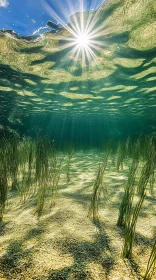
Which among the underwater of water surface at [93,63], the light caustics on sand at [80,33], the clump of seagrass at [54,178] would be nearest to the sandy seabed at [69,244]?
the clump of seagrass at [54,178]

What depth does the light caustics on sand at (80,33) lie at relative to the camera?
768 cm

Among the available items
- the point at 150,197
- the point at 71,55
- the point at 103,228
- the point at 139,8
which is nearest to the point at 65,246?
the point at 103,228

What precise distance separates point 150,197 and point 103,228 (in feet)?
6.08

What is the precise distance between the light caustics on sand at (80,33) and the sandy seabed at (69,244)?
769 cm

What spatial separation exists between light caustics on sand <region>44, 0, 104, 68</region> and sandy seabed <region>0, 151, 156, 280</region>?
769cm

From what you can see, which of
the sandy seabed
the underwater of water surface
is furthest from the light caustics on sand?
the sandy seabed

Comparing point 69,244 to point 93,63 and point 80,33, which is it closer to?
point 80,33

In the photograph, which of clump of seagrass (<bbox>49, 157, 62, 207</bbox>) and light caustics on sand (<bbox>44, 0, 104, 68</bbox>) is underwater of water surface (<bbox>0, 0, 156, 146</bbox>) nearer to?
light caustics on sand (<bbox>44, 0, 104, 68</bbox>)

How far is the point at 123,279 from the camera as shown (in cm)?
171

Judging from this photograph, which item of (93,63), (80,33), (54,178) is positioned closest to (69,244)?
(54,178)

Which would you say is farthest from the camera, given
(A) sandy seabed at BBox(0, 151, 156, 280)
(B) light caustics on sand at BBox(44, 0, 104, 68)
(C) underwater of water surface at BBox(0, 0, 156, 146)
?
(C) underwater of water surface at BBox(0, 0, 156, 146)

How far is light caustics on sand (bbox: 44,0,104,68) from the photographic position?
7680 mm

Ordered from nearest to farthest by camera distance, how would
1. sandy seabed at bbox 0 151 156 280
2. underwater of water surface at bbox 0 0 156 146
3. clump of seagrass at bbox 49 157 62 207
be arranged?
sandy seabed at bbox 0 151 156 280 → clump of seagrass at bbox 49 157 62 207 → underwater of water surface at bbox 0 0 156 146

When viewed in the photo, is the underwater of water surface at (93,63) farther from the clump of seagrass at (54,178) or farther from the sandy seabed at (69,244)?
the sandy seabed at (69,244)
